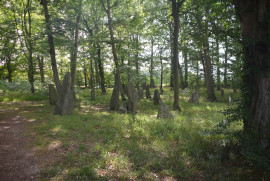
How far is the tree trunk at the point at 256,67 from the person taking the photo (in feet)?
11.5

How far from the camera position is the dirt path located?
3715mm

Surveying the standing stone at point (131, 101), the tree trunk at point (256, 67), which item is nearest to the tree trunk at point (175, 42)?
the standing stone at point (131, 101)

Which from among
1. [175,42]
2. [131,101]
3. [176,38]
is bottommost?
[131,101]

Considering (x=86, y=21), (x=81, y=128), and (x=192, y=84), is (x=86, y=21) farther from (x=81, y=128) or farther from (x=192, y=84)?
(x=81, y=128)

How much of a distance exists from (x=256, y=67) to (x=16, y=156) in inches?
252

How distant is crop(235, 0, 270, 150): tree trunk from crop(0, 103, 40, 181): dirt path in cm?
494

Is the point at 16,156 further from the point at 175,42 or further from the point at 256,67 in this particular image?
the point at 175,42

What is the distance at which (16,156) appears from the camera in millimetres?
4562

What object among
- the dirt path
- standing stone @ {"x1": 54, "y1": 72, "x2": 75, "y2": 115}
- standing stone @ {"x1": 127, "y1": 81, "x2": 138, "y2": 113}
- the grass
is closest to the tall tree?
standing stone @ {"x1": 127, "y1": 81, "x2": 138, "y2": 113}

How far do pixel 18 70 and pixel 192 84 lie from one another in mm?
26994

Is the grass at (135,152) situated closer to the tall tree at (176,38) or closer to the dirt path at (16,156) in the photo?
the dirt path at (16,156)

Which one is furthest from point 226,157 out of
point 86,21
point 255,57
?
point 86,21

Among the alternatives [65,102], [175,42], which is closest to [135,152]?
Result: [65,102]

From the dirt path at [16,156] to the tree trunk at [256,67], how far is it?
4.94m
